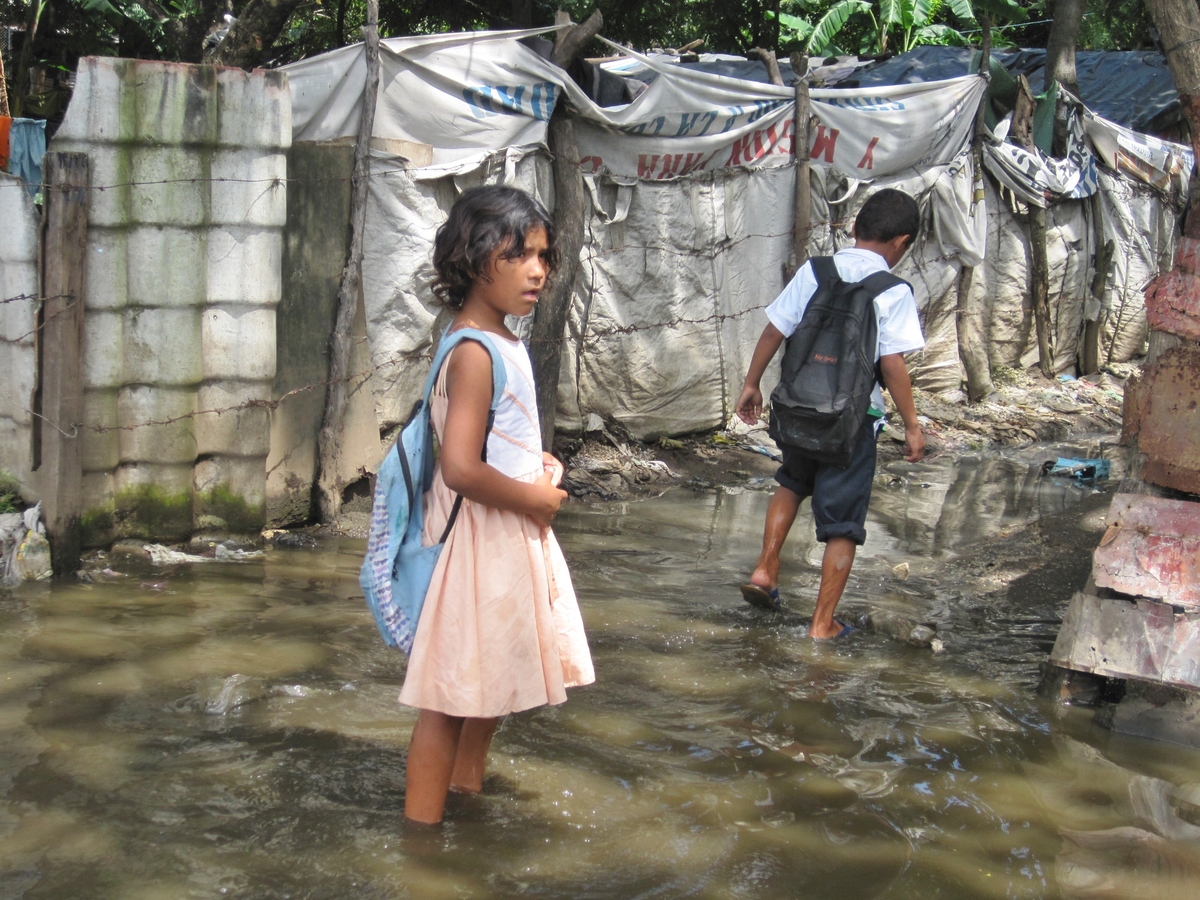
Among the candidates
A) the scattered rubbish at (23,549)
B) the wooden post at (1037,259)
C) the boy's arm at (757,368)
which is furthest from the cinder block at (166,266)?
the wooden post at (1037,259)

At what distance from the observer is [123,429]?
15.7 ft

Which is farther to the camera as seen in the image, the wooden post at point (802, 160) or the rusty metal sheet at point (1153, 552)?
the wooden post at point (802, 160)

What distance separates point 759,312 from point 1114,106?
8.79 m

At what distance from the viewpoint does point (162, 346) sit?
4805mm

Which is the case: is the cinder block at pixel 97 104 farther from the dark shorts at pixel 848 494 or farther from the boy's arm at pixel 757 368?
the dark shorts at pixel 848 494

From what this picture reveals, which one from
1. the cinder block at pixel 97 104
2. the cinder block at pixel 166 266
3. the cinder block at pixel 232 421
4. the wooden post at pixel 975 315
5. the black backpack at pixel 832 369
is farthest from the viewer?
the wooden post at pixel 975 315

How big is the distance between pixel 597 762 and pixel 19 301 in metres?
3.15

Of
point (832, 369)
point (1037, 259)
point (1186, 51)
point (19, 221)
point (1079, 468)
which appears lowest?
point (1079, 468)

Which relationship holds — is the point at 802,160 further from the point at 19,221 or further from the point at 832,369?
the point at 19,221

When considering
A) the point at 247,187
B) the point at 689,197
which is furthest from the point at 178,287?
the point at 689,197

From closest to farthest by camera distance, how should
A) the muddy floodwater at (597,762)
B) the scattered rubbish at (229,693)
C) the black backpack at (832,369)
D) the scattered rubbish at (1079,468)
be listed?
the muddy floodwater at (597,762) < the scattered rubbish at (229,693) < the black backpack at (832,369) < the scattered rubbish at (1079,468)

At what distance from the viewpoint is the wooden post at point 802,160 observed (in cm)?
793

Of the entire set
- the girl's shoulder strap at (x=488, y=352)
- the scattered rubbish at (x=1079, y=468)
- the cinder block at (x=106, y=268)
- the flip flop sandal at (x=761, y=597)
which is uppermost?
the cinder block at (x=106, y=268)

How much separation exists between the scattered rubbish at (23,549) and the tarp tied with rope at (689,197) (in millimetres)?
1928
